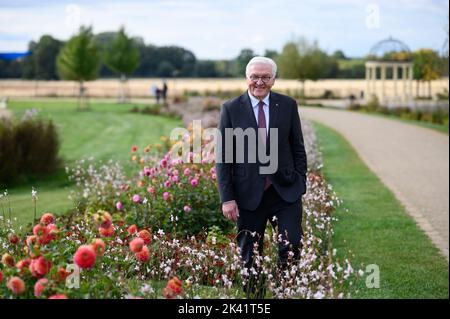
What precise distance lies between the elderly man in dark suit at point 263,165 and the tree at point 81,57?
34.9 m

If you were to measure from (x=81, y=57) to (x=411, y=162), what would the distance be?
27.4 meters

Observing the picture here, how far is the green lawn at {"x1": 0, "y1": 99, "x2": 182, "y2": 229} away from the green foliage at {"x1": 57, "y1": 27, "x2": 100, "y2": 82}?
5620 mm

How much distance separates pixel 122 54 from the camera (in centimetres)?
4488

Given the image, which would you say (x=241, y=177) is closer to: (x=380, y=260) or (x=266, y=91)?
(x=266, y=91)

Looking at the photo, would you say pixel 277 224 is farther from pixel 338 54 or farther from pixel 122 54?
pixel 338 54

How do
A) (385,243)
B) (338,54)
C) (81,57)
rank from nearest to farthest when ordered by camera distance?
(385,243), (81,57), (338,54)

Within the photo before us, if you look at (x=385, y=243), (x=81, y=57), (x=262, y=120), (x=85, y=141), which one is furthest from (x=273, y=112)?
(x=81, y=57)

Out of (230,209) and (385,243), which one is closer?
(230,209)

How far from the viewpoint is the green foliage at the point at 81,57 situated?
38781 mm

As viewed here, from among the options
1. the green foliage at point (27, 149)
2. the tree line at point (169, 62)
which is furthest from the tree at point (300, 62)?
the green foliage at point (27, 149)

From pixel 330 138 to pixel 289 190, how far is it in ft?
50.9

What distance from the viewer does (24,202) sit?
10945 millimetres

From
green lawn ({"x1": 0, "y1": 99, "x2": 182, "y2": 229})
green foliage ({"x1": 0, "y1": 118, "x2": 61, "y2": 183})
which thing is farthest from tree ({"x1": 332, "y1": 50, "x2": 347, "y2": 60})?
green foliage ({"x1": 0, "y1": 118, "x2": 61, "y2": 183})

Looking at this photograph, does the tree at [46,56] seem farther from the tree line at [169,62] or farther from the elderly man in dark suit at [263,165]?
the elderly man in dark suit at [263,165]
